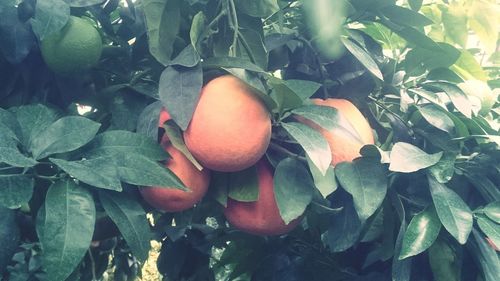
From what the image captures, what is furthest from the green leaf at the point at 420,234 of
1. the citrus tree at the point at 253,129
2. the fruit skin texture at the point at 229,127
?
the fruit skin texture at the point at 229,127

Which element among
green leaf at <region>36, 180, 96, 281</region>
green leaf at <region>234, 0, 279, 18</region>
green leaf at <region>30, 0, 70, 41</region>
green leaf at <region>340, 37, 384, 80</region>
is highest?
green leaf at <region>30, 0, 70, 41</region>

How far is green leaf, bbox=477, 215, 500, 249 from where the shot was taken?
0.71m

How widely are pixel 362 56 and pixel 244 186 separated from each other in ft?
0.82

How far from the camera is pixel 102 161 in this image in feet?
2.21

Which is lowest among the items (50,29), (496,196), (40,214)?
(496,196)

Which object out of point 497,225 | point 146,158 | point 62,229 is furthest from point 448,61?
point 62,229

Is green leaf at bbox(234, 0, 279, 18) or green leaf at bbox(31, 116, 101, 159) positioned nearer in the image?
green leaf at bbox(31, 116, 101, 159)

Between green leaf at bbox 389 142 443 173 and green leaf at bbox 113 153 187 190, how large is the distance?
271 mm

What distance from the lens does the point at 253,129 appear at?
0.68 metres

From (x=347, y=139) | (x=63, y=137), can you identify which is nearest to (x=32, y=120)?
(x=63, y=137)

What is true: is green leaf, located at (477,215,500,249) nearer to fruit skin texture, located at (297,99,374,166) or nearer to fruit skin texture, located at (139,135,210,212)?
fruit skin texture, located at (297,99,374,166)

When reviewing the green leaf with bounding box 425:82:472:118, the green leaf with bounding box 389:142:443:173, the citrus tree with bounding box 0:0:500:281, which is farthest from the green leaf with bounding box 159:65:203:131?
the green leaf with bounding box 425:82:472:118

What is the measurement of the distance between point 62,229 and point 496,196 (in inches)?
24.1

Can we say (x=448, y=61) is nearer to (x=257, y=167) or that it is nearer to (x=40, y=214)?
(x=257, y=167)
